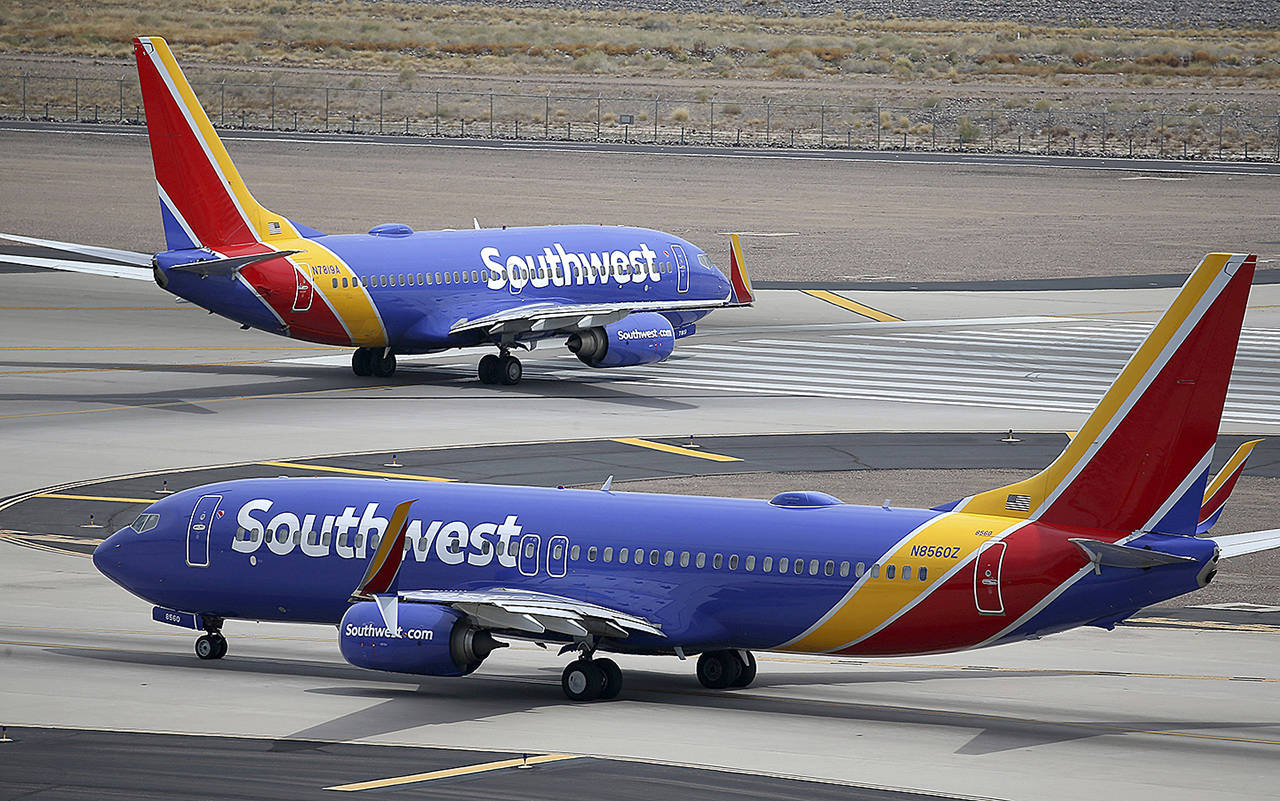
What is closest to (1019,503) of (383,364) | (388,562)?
(388,562)

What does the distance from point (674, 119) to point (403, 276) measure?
4616 inches

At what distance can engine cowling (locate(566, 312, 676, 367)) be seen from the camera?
73.8 meters

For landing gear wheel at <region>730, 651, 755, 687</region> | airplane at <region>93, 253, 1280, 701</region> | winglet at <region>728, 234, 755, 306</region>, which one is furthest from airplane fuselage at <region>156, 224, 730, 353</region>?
landing gear wheel at <region>730, 651, 755, 687</region>

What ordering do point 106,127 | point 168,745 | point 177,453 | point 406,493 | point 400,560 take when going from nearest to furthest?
→ 1. point 168,745
2. point 400,560
3. point 406,493
4. point 177,453
5. point 106,127

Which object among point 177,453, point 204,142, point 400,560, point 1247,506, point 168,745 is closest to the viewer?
point 168,745

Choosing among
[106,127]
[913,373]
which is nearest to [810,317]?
[913,373]

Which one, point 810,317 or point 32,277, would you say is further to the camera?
point 32,277

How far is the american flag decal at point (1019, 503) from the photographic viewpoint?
1353 inches

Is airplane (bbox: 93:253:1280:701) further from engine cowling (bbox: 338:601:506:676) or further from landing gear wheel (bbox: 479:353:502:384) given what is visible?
landing gear wheel (bbox: 479:353:502:384)

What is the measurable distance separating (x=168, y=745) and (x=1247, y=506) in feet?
106

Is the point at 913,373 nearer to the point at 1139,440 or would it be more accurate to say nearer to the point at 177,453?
the point at 177,453

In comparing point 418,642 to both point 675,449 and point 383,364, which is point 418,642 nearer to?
point 675,449

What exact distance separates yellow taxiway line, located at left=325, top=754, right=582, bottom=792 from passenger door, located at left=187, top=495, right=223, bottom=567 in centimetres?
1042

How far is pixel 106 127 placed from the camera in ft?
556
